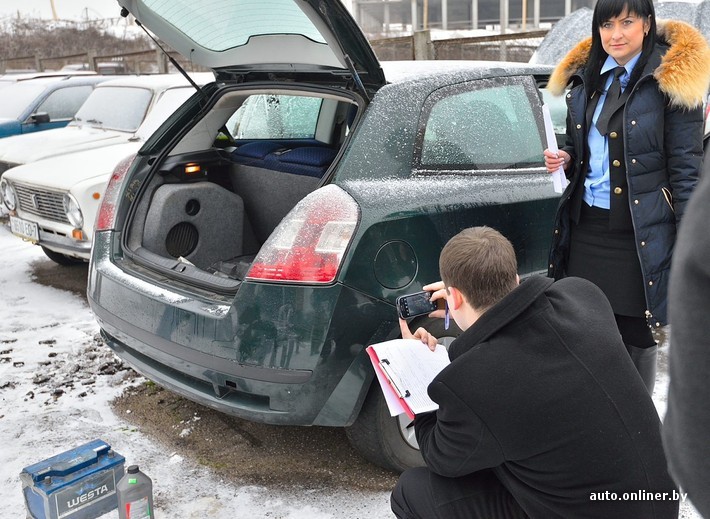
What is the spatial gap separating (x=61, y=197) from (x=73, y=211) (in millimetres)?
188

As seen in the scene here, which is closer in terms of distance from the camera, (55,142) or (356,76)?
(356,76)

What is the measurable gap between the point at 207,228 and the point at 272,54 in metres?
0.99

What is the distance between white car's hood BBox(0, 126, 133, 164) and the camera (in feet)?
21.9

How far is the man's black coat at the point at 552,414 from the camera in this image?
5.63ft

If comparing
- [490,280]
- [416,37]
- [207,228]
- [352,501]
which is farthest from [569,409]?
[416,37]

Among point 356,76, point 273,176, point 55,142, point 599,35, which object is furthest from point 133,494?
point 55,142

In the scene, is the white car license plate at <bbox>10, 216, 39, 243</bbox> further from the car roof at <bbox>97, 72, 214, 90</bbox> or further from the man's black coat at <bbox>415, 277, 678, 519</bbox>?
the man's black coat at <bbox>415, 277, 678, 519</bbox>

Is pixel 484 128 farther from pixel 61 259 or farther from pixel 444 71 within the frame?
pixel 61 259

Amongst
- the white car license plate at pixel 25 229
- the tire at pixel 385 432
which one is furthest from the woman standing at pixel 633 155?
the white car license plate at pixel 25 229

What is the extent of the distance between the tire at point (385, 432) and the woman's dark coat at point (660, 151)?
75 centimetres

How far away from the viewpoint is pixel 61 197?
533cm

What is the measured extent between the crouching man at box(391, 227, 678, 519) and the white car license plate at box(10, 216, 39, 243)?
14.7ft

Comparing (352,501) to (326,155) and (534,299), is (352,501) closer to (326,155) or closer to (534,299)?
(534,299)

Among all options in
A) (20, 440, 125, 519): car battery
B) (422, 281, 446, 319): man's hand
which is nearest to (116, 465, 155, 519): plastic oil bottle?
(20, 440, 125, 519): car battery
